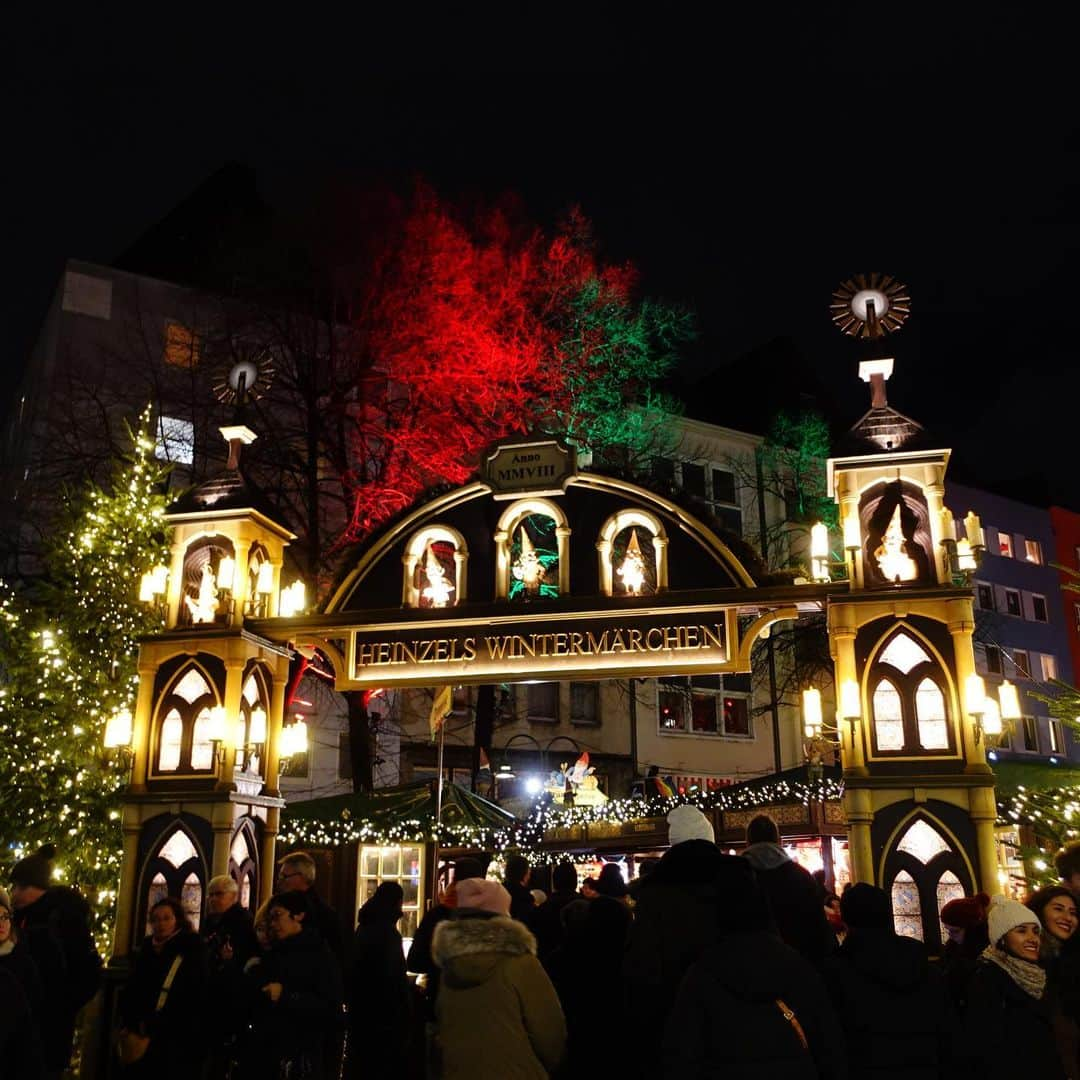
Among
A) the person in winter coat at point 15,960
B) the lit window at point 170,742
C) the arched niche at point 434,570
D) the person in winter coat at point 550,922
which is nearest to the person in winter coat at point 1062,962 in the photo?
the person in winter coat at point 550,922

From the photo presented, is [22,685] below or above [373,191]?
below

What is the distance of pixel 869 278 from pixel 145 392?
16367 millimetres

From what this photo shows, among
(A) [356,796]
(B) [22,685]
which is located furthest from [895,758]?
(B) [22,685]

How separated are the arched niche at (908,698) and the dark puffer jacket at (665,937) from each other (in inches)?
211

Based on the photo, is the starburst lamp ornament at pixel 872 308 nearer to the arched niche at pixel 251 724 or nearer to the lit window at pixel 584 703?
the arched niche at pixel 251 724

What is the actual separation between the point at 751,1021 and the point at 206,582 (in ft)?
30.7

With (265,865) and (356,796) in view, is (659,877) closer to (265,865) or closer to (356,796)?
(265,865)

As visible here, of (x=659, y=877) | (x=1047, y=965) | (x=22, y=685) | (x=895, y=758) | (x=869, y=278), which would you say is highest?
(x=869, y=278)

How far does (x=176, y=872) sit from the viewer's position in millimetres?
11477

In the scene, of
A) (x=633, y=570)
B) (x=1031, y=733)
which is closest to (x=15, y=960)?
(x=633, y=570)

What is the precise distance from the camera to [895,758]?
32.9 ft

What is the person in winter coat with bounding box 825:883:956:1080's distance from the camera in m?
4.59

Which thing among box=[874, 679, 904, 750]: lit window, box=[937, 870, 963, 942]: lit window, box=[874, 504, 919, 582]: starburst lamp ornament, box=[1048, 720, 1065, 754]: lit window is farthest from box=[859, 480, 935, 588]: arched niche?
box=[1048, 720, 1065, 754]: lit window

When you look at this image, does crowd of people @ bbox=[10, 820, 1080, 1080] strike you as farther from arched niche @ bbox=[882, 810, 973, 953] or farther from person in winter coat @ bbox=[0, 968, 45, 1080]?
arched niche @ bbox=[882, 810, 973, 953]
